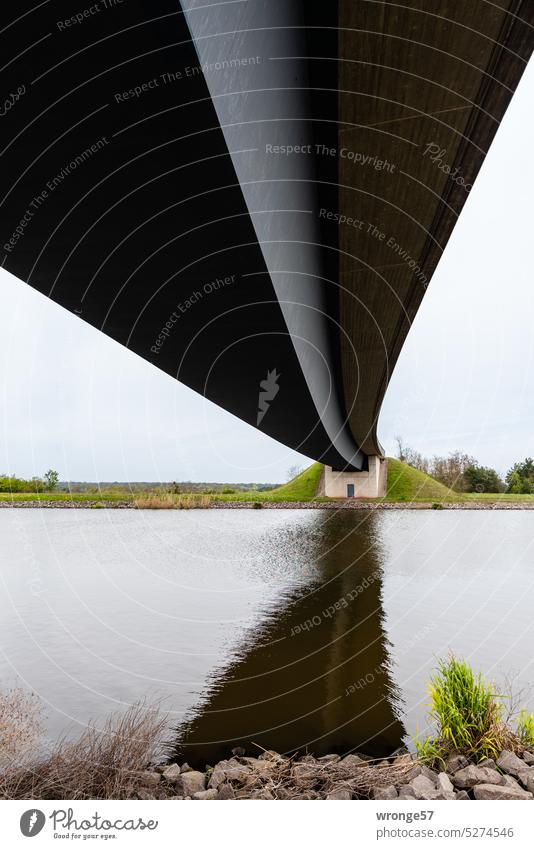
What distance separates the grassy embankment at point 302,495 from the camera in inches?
2191

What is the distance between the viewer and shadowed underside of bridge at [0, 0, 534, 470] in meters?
2.44

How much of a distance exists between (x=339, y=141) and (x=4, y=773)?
5.79m

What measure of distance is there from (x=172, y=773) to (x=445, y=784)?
2455 millimetres

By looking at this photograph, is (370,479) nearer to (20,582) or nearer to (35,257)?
(20,582)

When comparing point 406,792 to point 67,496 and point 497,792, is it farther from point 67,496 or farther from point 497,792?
point 67,496

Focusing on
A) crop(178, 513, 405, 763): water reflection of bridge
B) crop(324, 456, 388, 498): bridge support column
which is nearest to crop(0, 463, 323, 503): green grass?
crop(324, 456, 388, 498): bridge support column

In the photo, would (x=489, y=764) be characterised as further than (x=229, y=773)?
No

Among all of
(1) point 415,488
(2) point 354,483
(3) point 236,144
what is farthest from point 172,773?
(1) point 415,488

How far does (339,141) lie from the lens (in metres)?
4.04

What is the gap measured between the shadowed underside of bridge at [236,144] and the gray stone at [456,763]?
4629mm

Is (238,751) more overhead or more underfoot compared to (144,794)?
more underfoot

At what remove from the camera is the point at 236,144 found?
3025 mm

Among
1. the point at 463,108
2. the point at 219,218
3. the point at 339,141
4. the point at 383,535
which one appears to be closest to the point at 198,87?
the point at 219,218

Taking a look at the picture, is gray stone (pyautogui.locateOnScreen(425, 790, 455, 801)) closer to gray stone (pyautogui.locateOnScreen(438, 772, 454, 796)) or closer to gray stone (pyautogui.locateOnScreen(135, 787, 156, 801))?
gray stone (pyautogui.locateOnScreen(438, 772, 454, 796))
